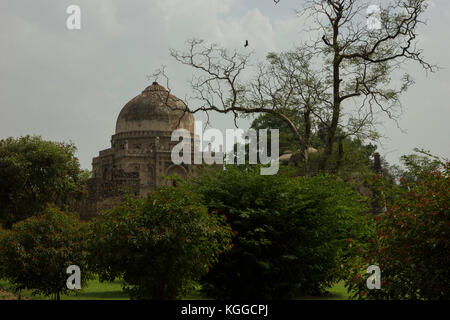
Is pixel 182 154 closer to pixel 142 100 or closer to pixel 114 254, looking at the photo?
pixel 142 100

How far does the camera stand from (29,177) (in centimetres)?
2889

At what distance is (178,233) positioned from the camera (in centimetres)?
1014

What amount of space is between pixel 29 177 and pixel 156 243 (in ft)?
68.0

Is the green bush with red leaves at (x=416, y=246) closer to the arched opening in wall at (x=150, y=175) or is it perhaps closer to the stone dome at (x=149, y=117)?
the arched opening in wall at (x=150, y=175)

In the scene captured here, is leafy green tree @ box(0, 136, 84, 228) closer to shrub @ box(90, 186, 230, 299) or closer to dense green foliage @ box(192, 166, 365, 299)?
dense green foliage @ box(192, 166, 365, 299)

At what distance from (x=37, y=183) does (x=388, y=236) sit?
23.2m

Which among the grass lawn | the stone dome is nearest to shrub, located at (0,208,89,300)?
the grass lawn

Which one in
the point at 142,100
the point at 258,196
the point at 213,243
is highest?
the point at 142,100

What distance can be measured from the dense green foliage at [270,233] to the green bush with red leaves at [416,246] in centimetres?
361

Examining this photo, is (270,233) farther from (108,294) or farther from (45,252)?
(108,294)

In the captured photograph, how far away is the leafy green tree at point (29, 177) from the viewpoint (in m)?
28.4

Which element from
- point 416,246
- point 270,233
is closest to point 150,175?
point 270,233
